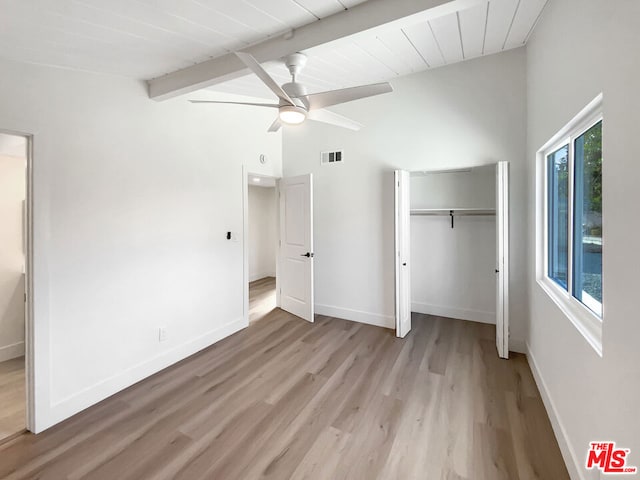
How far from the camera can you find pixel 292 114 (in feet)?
6.88

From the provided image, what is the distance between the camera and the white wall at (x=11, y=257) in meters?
3.15

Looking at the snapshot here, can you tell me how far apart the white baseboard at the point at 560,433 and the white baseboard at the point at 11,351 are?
4.93 m

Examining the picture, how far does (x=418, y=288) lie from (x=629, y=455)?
11.0 ft

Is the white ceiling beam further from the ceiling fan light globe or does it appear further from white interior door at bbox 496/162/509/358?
white interior door at bbox 496/162/509/358

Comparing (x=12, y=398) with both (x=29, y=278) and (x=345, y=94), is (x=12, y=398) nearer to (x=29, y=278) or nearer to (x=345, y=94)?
(x=29, y=278)

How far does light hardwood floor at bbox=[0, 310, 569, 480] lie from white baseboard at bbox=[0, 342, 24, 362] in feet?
5.44

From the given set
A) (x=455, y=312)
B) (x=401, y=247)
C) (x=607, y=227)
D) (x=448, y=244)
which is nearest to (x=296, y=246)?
(x=401, y=247)

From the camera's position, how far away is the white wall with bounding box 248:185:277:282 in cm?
695

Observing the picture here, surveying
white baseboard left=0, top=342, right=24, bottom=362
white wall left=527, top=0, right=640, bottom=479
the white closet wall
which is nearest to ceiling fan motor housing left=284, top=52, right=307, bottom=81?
white wall left=527, top=0, right=640, bottom=479

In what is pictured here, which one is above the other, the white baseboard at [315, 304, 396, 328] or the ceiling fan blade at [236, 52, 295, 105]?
the ceiling fan blade at [236, 52, 295, 105]

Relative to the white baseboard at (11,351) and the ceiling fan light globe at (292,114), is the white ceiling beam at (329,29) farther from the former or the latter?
the white baseboard at (11,351)

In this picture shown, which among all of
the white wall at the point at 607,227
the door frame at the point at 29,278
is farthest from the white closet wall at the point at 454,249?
the door frame at the point at 29,278

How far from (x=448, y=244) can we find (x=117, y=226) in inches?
154

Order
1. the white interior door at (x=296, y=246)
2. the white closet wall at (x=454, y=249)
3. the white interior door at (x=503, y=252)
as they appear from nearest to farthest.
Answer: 1. the white interior door at (x=503, y=252)
2. the white closet wall at (x=454, y=249)
3. the white interior door at (x=296, y=246)
